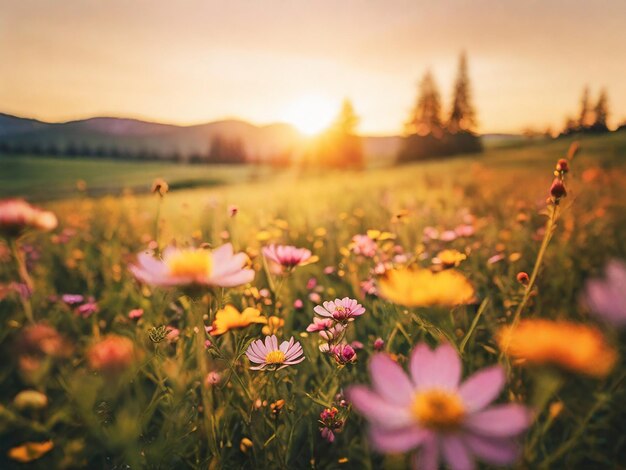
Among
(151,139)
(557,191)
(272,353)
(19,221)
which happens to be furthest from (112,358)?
(151,139)

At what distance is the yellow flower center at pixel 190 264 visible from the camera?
591mm

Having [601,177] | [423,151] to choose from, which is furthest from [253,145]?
[601,177]

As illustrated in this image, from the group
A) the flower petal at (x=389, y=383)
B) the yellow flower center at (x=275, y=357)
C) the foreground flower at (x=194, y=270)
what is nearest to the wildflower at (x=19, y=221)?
the foreground flower at (x=194, y=270)

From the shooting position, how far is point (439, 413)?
0.46 m

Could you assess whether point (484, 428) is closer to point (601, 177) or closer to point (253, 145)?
point (601, 177)

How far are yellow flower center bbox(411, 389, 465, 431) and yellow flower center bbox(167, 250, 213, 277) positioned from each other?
36 centimetres

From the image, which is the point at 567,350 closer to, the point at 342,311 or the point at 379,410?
the point at 379,410

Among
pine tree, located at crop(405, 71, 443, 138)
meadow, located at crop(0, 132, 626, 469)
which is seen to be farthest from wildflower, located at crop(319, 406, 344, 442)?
pine tree, located at crop(405, 71, 443, 138)

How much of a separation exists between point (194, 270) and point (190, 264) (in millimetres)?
15

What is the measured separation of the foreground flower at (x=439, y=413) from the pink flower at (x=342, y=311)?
37 cm

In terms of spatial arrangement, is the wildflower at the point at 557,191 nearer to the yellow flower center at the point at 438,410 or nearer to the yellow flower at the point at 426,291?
the yellow flower at the point at 426,291

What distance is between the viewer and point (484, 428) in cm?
44

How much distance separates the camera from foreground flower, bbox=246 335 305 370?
85 cm

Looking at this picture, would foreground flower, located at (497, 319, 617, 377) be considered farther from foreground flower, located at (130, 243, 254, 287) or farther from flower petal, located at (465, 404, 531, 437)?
foreground flower, located at (130, 243, 254, 287)
